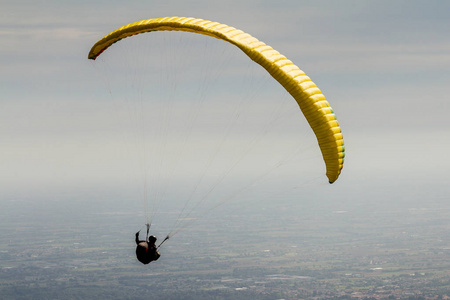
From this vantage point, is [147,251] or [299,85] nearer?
[299,85]

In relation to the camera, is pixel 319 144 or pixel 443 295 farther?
pixel 443 295

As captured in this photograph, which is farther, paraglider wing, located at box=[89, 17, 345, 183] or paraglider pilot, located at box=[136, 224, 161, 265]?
paraglider pilot, located at box=[136, 224, 161, 265]

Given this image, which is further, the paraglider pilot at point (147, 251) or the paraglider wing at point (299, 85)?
the paraglider pilot at point (147, 251)

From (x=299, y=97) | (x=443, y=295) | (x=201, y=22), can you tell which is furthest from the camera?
(x=443, y=295)

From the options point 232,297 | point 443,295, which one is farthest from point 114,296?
point 443,295

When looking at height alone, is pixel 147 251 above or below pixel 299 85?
below

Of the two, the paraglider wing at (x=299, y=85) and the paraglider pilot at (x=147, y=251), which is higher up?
the paraglider wing at (x=299, y=85)

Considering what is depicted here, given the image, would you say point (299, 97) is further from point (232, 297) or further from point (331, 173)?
point (232, 297)

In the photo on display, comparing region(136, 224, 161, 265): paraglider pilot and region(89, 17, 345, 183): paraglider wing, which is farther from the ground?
region(89, 17, 345, 183): paraglider wing
